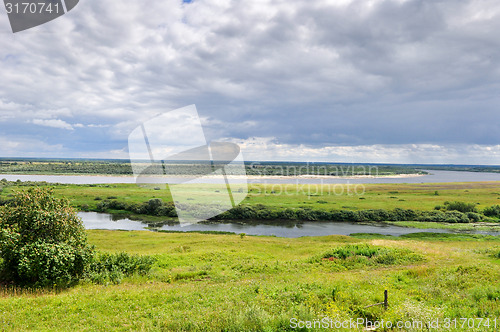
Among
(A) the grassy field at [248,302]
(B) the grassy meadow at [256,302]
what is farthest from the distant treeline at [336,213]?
(A) the grassy field at [248,302]

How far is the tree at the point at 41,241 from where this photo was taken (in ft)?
43.1

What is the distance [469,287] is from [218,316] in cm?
1162

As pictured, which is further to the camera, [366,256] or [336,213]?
[336,213]

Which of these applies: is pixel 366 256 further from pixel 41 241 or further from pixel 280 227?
pixel 280 227

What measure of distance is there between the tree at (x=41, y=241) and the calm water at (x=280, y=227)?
4099 centimetres

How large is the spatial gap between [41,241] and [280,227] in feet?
170

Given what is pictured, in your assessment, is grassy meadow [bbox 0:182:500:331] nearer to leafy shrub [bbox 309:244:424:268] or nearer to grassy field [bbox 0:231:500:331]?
grassy field [bbox 0:231:500:331]

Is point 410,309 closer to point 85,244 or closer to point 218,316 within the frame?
point 218,316

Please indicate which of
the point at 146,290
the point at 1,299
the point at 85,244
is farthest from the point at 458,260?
the point at 1,299

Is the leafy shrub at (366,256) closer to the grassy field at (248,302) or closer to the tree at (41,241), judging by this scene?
the grassy field at (248,302)

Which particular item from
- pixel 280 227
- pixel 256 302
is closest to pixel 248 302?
pixel 256 302

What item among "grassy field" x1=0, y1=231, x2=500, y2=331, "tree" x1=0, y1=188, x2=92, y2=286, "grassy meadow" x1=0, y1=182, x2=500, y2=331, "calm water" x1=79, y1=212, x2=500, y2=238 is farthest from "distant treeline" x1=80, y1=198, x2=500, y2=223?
"grassy field" x1=0, y1=231, x2=500, y2=331

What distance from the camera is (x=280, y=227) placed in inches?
2416

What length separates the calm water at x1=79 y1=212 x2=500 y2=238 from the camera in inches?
2192
